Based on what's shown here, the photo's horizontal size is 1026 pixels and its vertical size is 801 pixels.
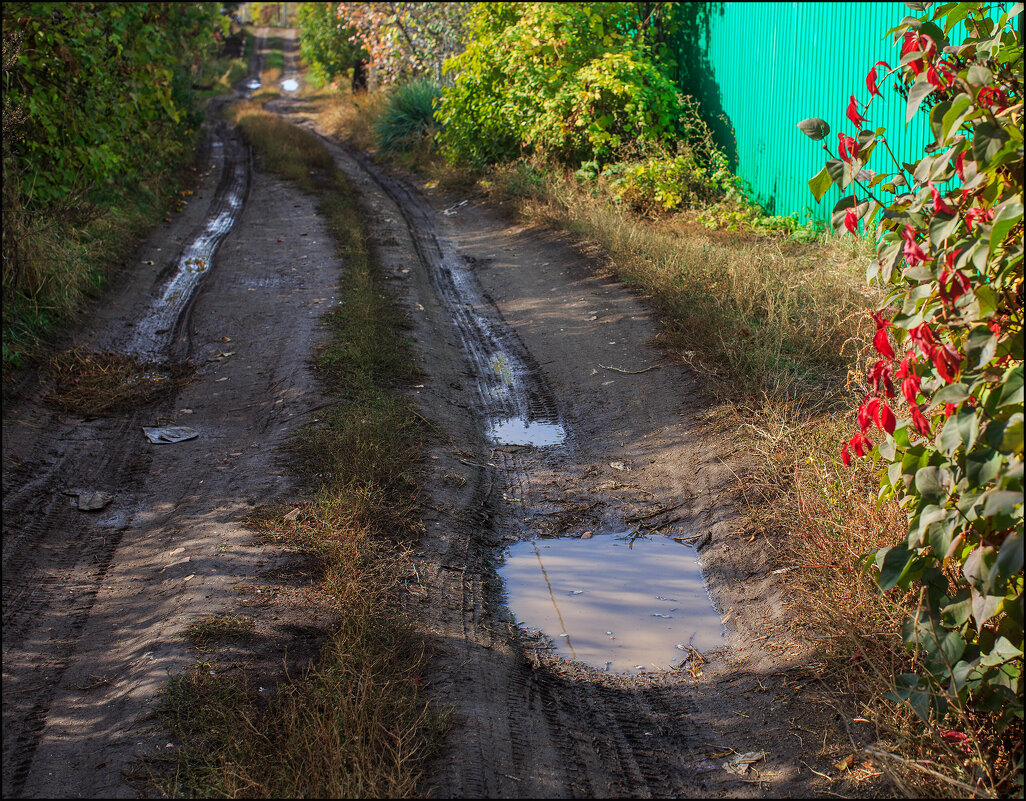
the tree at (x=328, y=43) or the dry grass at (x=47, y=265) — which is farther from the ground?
the tree at (x=328, y=43)

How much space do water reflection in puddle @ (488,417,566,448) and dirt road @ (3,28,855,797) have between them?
3cm

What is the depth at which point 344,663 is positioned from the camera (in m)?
3.00

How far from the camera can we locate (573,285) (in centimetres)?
838

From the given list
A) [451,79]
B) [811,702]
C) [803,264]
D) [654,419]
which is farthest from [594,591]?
[451,79]

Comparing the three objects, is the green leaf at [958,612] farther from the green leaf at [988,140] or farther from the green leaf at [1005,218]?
the green leaf at [988,140]

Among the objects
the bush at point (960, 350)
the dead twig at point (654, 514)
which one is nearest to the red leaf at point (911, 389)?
the bush at point (960, 350)

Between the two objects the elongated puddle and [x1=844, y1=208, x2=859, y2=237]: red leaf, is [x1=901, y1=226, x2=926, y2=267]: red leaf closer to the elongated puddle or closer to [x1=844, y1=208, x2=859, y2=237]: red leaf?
[x1=844, y1=208, x2=859, y2=237]: red leaf

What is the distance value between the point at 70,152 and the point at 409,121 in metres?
9.36

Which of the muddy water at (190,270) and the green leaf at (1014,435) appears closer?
the green leaf at (1014,435)

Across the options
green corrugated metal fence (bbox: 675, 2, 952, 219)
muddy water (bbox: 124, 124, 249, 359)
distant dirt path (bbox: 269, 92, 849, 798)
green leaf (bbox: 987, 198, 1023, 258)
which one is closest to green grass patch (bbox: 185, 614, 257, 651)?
distant dirt path (bbox: 269, 92, 849, 798)

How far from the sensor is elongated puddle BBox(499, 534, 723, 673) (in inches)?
139

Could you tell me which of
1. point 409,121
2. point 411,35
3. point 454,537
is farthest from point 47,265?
point 411,35

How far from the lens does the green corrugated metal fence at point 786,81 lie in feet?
25.1

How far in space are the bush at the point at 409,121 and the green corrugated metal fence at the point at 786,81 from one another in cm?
668
